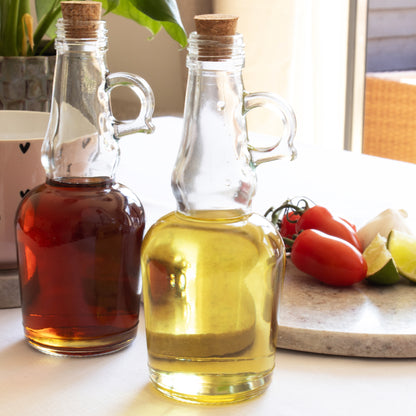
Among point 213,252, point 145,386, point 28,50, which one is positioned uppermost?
point 28,50

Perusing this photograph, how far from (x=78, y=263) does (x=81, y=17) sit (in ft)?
0.61

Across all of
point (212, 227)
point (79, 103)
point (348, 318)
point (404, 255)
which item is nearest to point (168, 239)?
point (212, 227)

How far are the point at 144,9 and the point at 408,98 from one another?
285 centimetres

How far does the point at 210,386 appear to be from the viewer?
0.52 meters

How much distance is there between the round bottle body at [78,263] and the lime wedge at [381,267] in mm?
276

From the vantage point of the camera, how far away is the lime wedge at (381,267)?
0.74 meters

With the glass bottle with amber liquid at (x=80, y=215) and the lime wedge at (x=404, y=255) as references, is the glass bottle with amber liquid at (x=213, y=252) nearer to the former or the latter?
the glass bottle with amber liquid at (x=80, y=215)

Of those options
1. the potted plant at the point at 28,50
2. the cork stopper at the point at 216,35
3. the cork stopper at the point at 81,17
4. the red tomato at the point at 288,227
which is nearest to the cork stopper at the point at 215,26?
the cork stopper at the point at 216,35

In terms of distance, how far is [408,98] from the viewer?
3.43 m

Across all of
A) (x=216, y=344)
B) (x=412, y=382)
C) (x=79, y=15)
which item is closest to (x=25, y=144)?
(x=79, y=15)

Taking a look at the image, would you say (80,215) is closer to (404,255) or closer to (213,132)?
(213,132)

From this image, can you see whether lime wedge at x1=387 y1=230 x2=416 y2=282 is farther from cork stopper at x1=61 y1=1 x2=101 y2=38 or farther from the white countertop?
cork stopper at x1=61 y1=1 x2=101 y2=38

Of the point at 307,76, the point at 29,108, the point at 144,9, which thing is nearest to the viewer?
the point at 144,9

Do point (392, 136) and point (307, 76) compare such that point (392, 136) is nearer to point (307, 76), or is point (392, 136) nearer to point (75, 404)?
point (307, 76)
